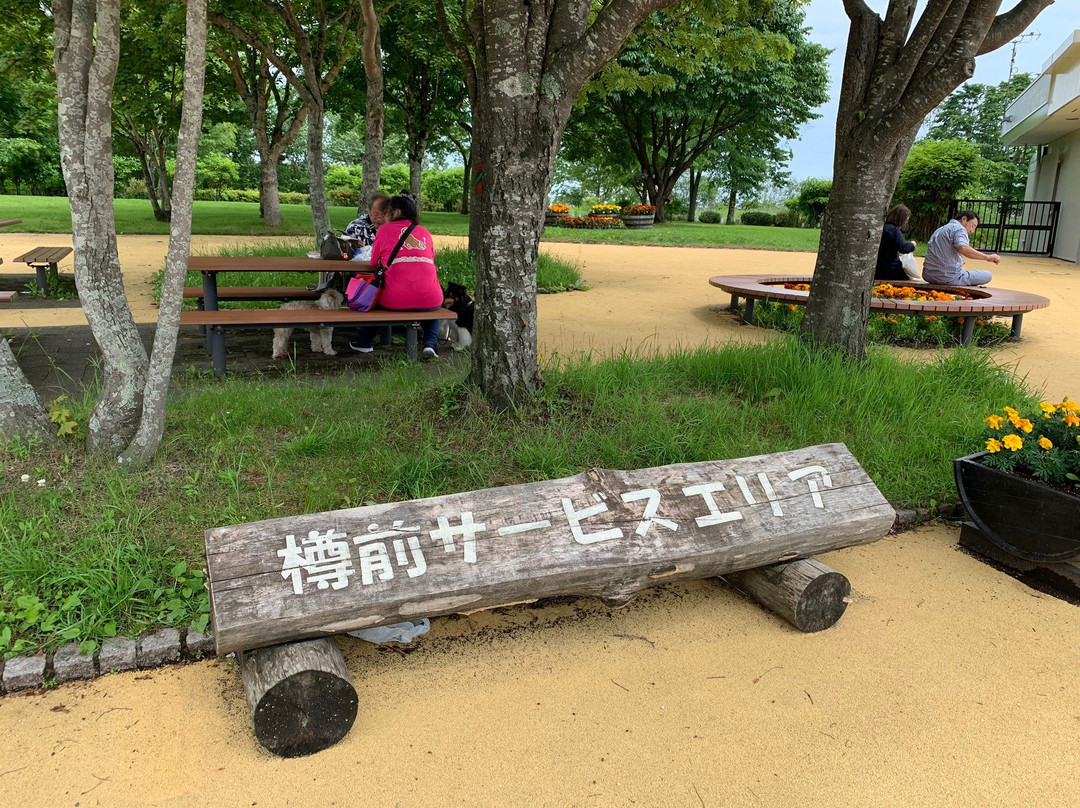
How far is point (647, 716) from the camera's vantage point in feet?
8.55

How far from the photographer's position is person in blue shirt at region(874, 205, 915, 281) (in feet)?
30.1

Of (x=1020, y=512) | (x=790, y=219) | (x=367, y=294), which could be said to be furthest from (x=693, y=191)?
(x=1020, y=512)

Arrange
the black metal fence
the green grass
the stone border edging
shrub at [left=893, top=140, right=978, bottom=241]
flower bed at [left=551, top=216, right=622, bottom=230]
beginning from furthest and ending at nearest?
flower bed at [left=551, top=216, right=622, bottom=230] < shrub at [left=893, top=140, right=978, bottom=241] < the black metal fence < the green grass < the stone border edging

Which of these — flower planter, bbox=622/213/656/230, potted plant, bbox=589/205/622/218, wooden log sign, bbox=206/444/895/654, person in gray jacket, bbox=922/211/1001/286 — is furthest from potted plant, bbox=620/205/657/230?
wooden log sign, bbox=206/444/895/654

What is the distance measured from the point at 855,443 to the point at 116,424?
13.8 ft

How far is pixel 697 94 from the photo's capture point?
87.3 feet

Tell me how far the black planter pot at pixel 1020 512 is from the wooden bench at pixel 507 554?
2.74 ft

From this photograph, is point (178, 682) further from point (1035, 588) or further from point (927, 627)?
point (1035, 588)

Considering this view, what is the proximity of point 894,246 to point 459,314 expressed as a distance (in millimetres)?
5759

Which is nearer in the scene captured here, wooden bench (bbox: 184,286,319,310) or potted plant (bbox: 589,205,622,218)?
wooden bench (bbox: 184,286,319,310)

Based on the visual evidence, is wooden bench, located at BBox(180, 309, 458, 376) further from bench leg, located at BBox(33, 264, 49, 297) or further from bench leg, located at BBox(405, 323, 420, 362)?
bench leg, located at BBox(33, 264, 49, 297)

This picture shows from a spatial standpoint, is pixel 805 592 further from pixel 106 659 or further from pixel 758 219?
pixel 758 219

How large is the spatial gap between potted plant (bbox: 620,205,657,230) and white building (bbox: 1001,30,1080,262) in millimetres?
11670

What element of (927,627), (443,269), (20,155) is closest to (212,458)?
(927,627)
